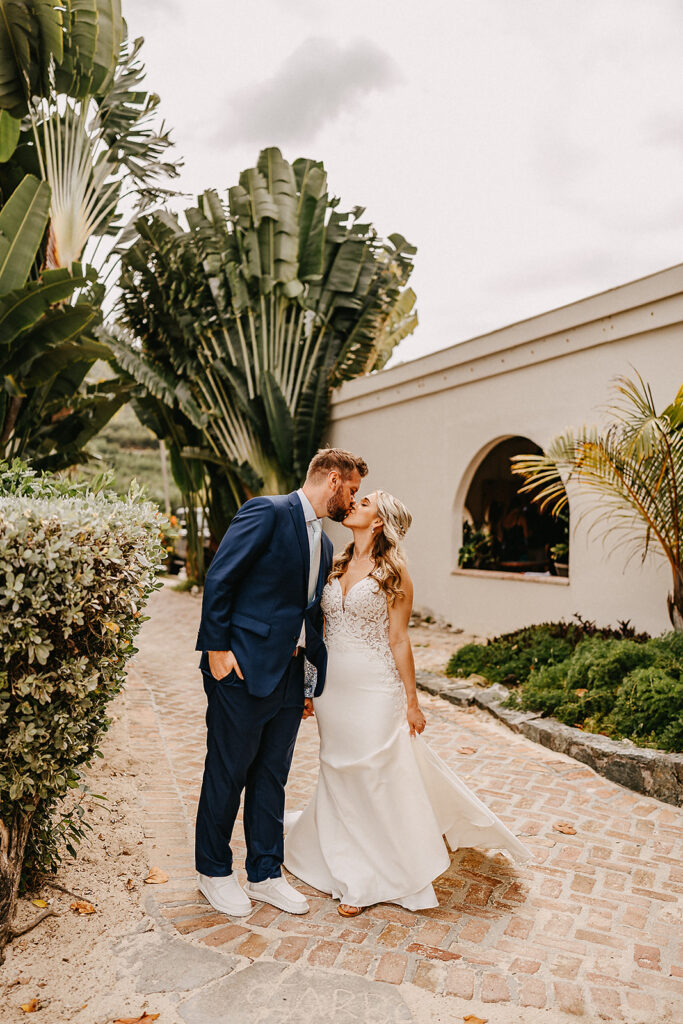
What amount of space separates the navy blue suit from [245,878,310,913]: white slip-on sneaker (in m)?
0.04

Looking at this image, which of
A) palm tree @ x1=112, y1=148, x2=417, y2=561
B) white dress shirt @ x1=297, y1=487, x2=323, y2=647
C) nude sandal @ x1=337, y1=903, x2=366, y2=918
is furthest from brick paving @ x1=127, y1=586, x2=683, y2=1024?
palm tree @ x1=112, y1=148, x2=417, y2=561

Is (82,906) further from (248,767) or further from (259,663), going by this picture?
(259,663)

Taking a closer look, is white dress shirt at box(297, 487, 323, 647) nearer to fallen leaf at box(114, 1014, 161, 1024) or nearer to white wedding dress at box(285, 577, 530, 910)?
white wedding dress at box(285, 577, 530, 910)

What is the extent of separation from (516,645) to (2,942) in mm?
6095

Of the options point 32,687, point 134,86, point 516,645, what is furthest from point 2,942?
point 134,86

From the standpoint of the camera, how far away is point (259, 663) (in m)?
3.27

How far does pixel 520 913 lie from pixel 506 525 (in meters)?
10.4

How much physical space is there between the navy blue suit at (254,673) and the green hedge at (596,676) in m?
3.13

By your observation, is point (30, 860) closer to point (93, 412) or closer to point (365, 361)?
point (93, 412)

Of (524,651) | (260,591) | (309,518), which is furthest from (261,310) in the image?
(260,591)

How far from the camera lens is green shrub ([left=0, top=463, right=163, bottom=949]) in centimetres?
275

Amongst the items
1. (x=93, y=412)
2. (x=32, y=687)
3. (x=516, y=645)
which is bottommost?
(x=516, y=645)

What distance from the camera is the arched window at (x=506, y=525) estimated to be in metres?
11.9

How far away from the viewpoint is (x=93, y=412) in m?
11.1
